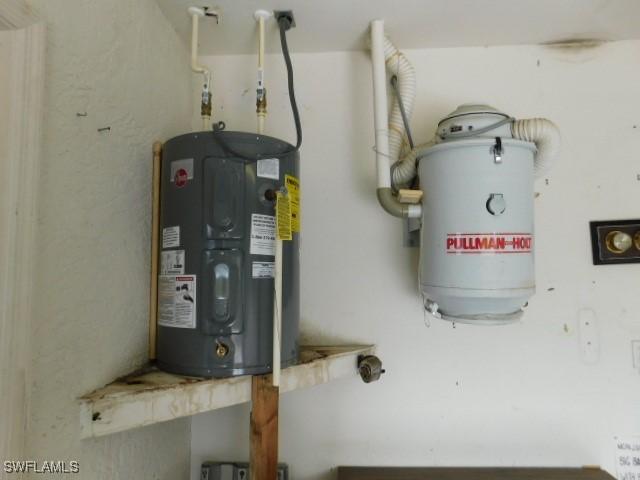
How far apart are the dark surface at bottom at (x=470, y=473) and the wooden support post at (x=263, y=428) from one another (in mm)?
305

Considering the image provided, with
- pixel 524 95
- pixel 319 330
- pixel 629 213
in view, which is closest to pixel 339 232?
pixel 319 330

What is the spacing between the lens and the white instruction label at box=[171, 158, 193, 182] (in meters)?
0.75

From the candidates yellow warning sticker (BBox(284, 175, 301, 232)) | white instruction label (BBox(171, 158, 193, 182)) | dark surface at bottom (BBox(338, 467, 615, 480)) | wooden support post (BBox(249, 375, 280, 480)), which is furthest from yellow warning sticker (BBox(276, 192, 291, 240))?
dark surface at bottom (BBox(338, 467, 615, 480))

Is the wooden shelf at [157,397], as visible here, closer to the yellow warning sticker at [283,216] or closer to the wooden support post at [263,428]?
the wooden support post at [263,428]

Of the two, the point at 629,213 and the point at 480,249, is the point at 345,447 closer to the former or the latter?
the point at 480,249

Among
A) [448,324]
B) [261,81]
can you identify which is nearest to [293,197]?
[261,81]

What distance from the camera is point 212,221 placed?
73cm

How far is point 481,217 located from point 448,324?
1.26ft

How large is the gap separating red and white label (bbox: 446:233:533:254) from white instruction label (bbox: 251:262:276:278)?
0.38 m

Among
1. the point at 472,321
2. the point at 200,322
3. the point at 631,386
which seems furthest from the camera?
the point at 631,386

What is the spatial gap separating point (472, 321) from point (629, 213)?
58 cm

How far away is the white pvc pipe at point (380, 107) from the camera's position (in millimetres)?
961

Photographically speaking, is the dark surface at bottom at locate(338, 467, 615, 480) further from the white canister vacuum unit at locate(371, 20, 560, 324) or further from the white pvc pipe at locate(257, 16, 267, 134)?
the white pvc pipe at locate(257, 16, 267, 134)

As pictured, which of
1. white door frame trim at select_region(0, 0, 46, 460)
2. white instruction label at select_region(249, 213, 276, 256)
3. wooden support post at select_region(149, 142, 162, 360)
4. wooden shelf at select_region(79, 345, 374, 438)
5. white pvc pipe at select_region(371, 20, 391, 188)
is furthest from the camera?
white pvc pipe at select_region(371, 20, 391, 188)
